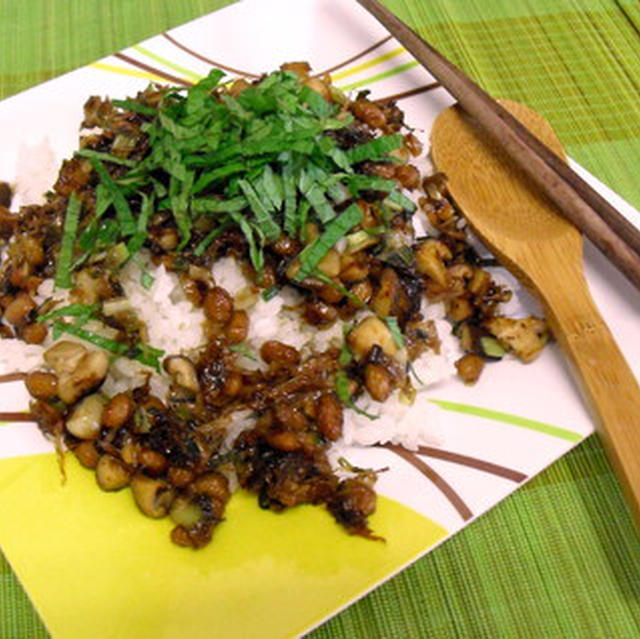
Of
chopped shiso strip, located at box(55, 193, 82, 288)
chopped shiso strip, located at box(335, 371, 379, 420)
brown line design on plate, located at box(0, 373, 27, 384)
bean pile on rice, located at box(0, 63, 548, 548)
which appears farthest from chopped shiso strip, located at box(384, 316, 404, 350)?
brown line design on plate, located at box(0, 373, 27, 384)

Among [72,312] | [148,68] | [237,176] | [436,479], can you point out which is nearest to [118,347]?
[72,312]

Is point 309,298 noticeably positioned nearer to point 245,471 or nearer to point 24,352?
point 245,471

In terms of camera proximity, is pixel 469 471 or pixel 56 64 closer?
pixel 469 471

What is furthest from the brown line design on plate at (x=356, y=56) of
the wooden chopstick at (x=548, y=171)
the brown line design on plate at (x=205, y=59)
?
the brown line design on plate at (x=205, y=59)

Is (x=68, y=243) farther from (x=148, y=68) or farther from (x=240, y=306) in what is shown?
(x=148, y=68)

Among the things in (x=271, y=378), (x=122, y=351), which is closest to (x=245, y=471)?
(x=271, y=378)
